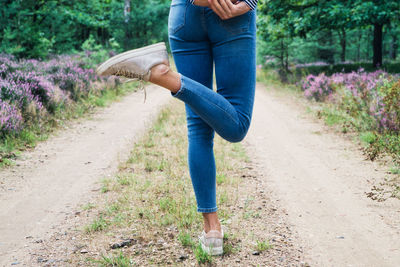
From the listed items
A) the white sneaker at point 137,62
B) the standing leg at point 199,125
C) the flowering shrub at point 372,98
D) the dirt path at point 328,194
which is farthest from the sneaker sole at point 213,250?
the flowering shrub at point 372,98

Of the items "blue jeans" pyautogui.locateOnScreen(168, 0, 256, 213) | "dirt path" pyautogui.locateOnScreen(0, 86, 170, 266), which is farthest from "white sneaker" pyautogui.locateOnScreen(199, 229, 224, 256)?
"dirt path" pyautogui.locateOnScreen(0, 86, 170, 266)

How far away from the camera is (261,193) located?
3.32 m

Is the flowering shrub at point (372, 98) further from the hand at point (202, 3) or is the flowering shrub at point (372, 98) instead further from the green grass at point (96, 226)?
the green grass at point (96, 226)

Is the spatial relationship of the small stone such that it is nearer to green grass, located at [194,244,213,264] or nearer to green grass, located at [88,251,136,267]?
green grass, located at [88,251,136,267]

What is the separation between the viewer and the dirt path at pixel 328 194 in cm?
227

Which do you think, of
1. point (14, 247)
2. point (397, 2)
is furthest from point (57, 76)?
point (397, 2)

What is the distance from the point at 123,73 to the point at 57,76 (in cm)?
694

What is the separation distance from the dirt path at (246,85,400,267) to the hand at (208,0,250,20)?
1.54 meters

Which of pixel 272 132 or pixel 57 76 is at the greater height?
pixel 57 76

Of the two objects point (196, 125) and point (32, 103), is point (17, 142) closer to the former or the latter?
point (32, 103)

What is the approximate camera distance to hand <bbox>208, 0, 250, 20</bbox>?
173cm

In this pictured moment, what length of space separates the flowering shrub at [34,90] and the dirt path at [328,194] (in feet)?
11.8

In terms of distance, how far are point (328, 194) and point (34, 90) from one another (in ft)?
18.3

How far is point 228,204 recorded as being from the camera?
2.95 metres
